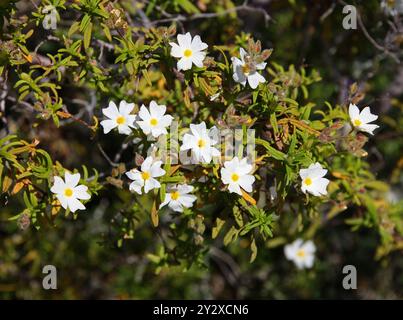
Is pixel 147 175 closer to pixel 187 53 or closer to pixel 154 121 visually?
pixel 154 121

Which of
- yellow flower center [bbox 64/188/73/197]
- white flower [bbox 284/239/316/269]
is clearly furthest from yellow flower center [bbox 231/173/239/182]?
white flower [bbox 284/239/316/269]

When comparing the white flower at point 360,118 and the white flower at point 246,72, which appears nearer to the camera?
the white flower at point 246,72

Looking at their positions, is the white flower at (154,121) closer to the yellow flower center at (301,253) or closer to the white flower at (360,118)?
the white flower at (360,118)

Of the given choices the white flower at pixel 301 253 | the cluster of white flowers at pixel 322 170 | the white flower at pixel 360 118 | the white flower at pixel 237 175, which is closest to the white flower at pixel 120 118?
the white flower at pixel 237 175

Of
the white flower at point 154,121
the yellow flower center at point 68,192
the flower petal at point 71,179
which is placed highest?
the white flower at point 154,121
